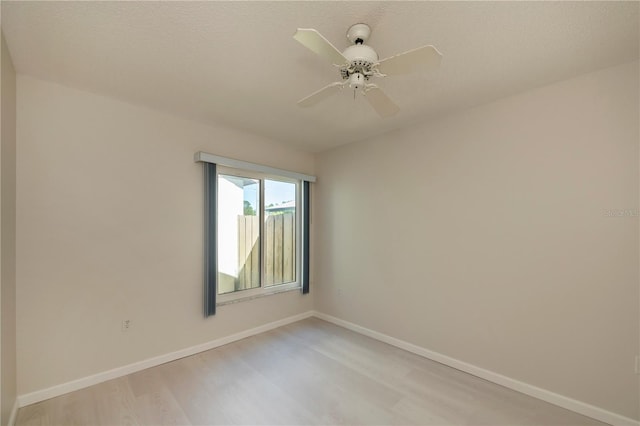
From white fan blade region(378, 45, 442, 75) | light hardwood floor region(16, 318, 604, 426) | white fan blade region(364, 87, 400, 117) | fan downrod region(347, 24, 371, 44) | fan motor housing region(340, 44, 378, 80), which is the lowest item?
light hardwood floor region(16, 318, 604, 426)

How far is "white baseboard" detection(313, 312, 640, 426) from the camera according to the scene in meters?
2.01

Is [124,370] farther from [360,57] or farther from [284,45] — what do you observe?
[360,57]

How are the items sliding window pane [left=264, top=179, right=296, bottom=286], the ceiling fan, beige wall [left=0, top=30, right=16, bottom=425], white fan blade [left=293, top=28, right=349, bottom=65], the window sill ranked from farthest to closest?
sliding window pane [left=264, top=179, right=296, bottom=286] < the window sill < beige wall [left=0, top=30, right=16, bottom=425] < the ceiling fan < white fan blade [left=293, top=28, right=349, bottom=65]

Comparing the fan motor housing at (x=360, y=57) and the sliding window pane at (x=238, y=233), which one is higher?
the fan motor housing at (x=360, y=57)

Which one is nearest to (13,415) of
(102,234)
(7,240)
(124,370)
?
(124,370)

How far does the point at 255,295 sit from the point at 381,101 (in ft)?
8.92

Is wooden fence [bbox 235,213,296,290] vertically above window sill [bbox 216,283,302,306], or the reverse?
wooden fence [bbox 235,213,296,290]

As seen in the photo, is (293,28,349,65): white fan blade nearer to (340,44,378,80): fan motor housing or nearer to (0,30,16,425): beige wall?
(340,44,378,80): fan motor housing

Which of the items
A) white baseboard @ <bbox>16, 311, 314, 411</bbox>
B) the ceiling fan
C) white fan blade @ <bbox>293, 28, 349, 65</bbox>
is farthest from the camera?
white baseboard @ <bbox>16, 311, 314, 411</bbox>

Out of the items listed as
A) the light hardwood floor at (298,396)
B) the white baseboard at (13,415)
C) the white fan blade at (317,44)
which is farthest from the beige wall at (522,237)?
the white baseboard at (13,415)

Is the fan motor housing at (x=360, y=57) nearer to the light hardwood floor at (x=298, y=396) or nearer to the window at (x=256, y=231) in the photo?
the window at (x=256, y=231)

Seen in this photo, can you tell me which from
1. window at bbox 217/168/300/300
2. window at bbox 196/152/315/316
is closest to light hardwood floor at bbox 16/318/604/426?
window at bbox 196/152/315/316

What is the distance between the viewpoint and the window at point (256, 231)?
11.0 ft

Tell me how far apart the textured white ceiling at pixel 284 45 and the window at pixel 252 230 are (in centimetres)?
97
